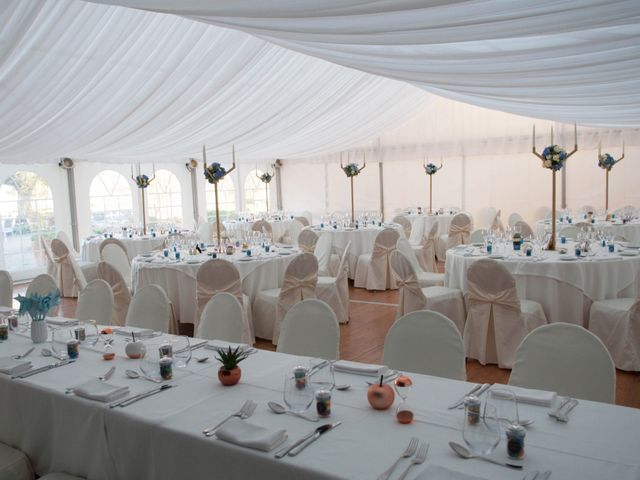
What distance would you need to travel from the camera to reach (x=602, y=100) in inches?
204

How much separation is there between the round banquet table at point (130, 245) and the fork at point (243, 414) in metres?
7.89

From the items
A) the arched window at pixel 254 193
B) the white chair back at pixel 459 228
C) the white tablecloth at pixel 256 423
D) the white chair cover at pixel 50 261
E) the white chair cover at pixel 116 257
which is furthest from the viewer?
the arched window at pixel 254 193

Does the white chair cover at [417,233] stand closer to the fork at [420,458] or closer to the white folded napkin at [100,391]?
the white folded napkin at [100,391]

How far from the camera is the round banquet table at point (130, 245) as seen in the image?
968 cm

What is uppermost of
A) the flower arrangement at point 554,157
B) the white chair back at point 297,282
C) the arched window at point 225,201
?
the flower arrangement at point 554,157

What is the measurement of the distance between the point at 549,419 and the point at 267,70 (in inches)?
223

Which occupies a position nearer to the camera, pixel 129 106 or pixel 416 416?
pixel 416 416

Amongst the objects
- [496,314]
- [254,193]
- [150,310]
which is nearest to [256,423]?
[150,310]

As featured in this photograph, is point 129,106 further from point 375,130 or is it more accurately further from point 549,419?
point 375,130

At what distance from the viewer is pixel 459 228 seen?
10727 millimetres

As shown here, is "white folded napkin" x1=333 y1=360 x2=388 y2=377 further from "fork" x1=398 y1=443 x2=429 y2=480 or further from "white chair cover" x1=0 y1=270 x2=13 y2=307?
"white chair cover" x1=0 y1=270 x2=13 y2=307

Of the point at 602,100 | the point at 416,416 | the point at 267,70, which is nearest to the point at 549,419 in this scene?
the point at 416,416

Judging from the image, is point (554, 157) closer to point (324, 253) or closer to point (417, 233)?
point (324, 253)

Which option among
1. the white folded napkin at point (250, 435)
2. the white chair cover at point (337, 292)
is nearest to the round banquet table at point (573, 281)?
the white chair cover at point (337, 292)
